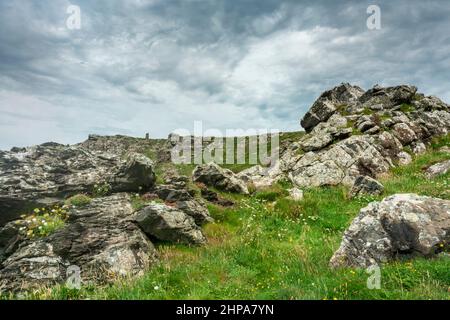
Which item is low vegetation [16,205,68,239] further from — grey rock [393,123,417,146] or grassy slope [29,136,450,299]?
grey rock [393,123,417,146]

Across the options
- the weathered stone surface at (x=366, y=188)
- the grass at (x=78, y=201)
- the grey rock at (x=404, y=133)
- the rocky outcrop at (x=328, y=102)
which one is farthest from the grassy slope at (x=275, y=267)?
the rocky outcrop at (x=328, y=102)

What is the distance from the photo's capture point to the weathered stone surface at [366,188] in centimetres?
2109

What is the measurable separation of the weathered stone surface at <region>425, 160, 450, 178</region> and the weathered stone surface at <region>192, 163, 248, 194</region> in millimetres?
12180

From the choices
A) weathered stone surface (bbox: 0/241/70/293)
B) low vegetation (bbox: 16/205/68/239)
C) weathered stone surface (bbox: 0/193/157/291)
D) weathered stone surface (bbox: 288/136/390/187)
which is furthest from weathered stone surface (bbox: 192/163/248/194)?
weathered stone surface (bbox: 0/241/70/293)

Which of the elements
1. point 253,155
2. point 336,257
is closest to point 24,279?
point 336,257

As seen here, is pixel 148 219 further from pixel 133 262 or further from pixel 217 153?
pixel 217 153

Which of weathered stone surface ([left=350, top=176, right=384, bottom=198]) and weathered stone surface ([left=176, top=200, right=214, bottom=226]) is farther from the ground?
weathered stone surface ([left=350, top=176, right=384, bottom=198])

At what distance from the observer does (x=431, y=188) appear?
19.4 meters

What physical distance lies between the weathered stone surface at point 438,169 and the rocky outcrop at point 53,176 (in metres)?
17.9

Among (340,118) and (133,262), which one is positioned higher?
(340,118)

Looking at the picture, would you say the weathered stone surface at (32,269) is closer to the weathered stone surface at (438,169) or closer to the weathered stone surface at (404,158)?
the weathered stone surface at (438,169)

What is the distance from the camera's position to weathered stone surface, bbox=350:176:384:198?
21.1 m

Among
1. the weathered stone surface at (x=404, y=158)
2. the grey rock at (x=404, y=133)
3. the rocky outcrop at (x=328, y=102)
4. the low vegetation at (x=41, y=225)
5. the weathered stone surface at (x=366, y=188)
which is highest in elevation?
the rocky outcrop at (x=328, y=102)
